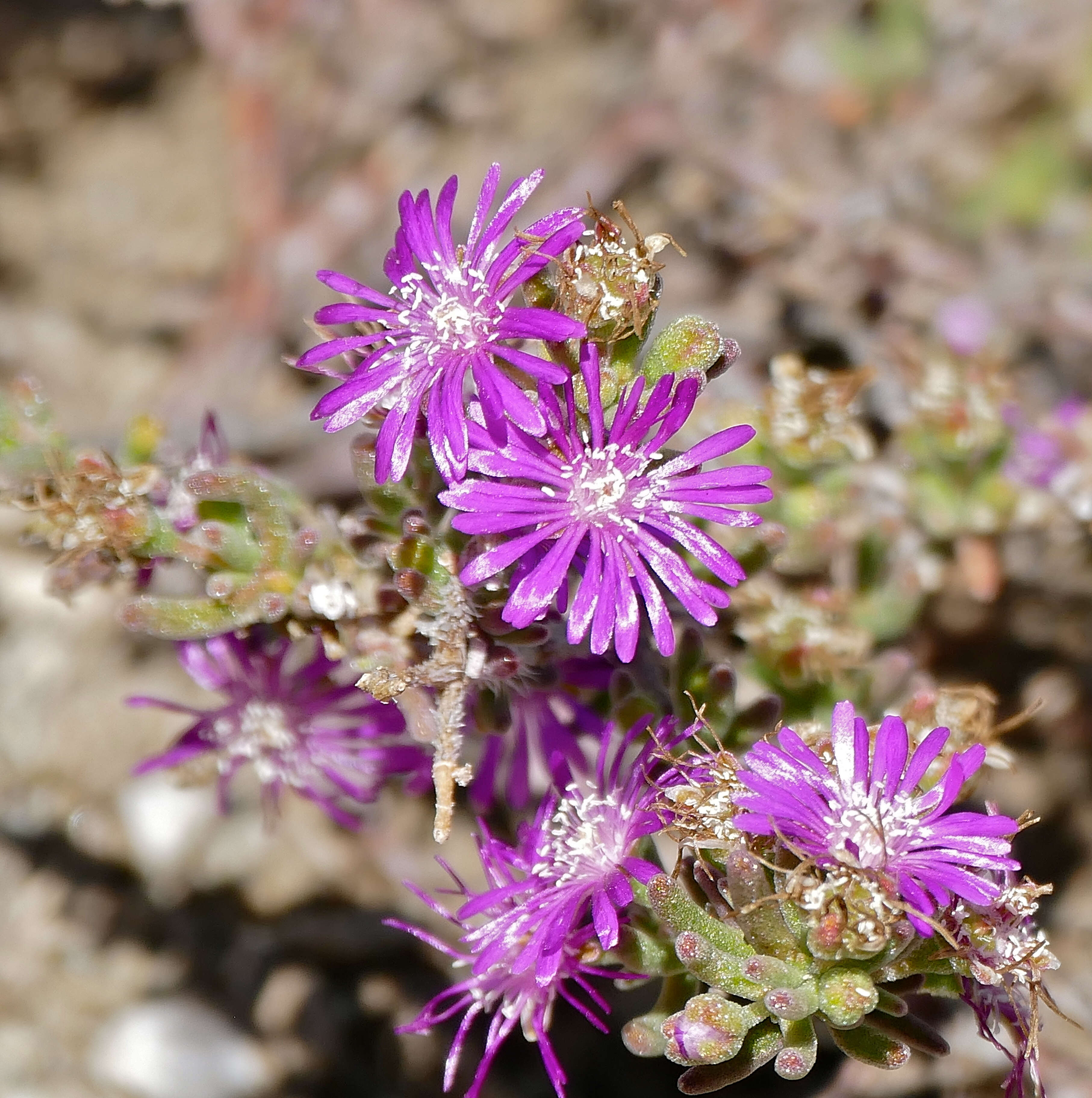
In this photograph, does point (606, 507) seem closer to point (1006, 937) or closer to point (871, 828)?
point (871, 828)

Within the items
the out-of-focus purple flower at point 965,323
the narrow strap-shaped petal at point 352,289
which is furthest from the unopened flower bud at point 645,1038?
the out-of-focus purple flower at point 965,323

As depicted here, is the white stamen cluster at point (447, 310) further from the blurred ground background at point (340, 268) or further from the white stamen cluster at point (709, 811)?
the blurred ground background at point (340, 268)

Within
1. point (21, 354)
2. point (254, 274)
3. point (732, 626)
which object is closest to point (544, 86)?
point (254, 274)

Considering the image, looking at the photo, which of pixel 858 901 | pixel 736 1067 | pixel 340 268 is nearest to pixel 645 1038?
pixel 736 1067

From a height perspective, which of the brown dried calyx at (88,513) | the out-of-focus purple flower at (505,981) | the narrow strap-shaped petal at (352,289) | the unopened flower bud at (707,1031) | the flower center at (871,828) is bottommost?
the out-of-focus purple flower at (505,981)

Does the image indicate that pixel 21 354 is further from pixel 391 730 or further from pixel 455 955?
pixel 455 955

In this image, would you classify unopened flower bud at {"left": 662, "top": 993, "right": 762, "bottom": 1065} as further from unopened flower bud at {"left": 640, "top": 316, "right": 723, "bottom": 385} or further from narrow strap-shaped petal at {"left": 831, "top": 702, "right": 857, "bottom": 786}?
unopened flower bud at {"left": 640, "top": 316, "right": 723, "bottom": 385}
